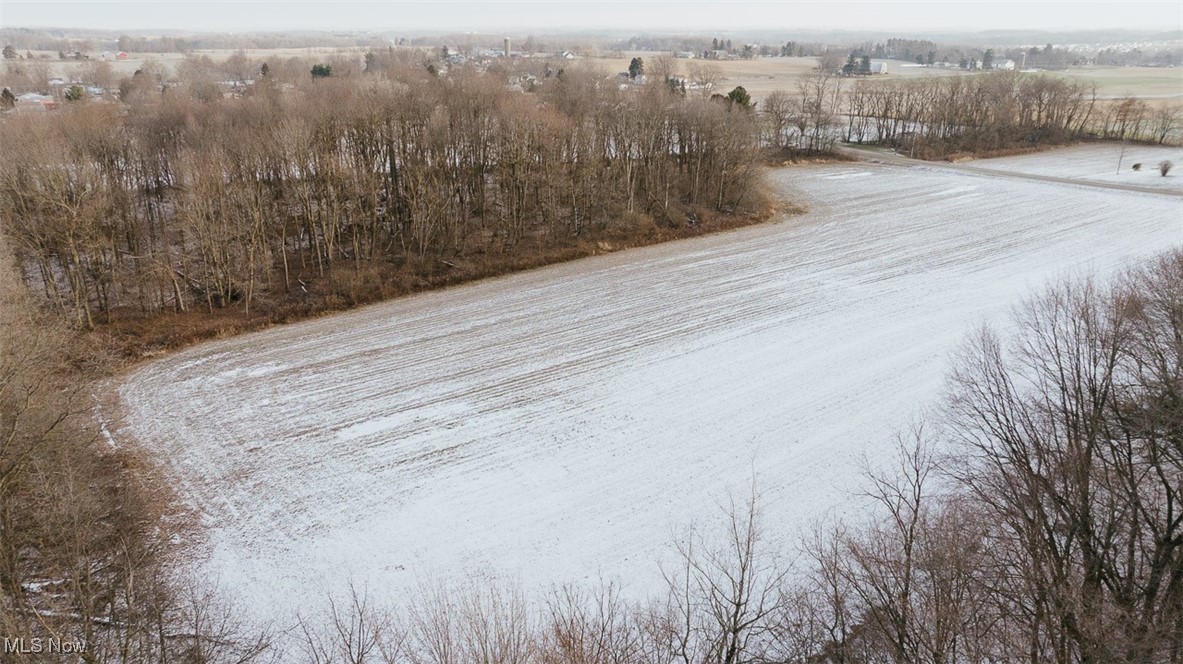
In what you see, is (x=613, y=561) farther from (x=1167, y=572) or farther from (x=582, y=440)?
(x=1167, y=572)

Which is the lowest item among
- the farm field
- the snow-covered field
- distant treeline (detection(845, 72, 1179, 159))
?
the snow-covered field

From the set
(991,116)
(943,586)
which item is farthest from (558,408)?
(991,116)

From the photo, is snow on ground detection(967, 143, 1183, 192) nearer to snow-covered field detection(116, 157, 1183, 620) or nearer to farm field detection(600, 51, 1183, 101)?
snow-covered field detection(116, 157, 1183, 620)

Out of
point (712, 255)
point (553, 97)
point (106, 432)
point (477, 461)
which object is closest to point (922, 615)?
point (477, 461)

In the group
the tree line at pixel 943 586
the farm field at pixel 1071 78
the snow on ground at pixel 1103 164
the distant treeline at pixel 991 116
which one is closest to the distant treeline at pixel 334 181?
the tree line at pixel 943 586

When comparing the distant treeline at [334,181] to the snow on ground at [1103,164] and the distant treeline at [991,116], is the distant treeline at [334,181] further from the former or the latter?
the distant treeline at [991,116]

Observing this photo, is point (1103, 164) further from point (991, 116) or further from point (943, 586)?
point (943, 586)

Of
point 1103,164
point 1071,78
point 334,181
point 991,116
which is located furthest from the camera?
point 1071,78

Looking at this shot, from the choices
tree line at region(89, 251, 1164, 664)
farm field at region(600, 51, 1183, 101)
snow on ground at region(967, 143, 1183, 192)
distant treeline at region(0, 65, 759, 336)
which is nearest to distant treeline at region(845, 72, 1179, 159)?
snow on ground at region(967, 143, 1183, 192)
